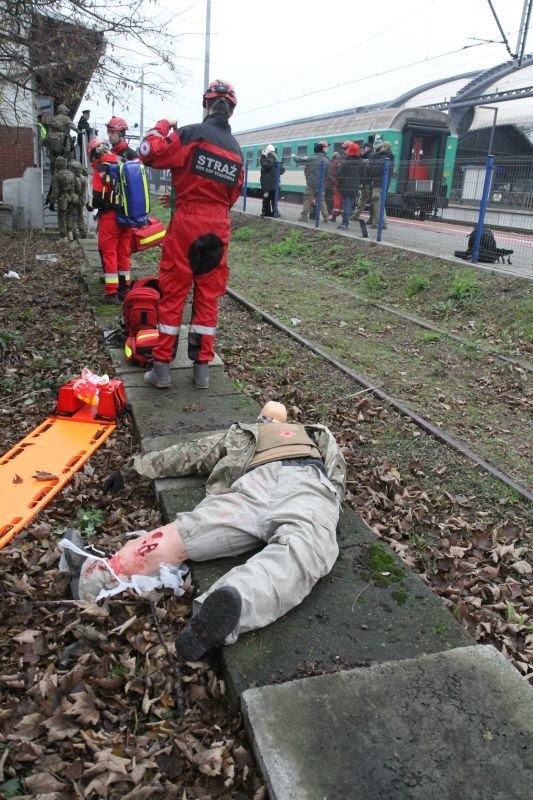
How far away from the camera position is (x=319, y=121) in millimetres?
25578

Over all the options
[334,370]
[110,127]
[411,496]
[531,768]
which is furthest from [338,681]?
[110,127]

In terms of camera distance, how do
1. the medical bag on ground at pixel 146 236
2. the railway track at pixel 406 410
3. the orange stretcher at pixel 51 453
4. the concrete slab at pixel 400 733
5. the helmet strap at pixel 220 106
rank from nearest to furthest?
1. the concrete slab at pixel 400 733
2. the orange stretcher at pixel 51 453
3. the railway track at pixel 406 410
4. the helmet strap at pixel 220 106
5. the medical bag on ground at pixel 146 236

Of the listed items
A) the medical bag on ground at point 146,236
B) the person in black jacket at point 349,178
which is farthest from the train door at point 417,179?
the medical bag on ground at point 146,236

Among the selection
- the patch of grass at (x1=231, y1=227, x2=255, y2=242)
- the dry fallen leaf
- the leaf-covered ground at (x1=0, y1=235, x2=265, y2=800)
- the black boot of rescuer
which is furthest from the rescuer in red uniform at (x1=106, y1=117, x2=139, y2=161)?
the patch of grass at (x1=231, y1=227, x2=255, y2=242)

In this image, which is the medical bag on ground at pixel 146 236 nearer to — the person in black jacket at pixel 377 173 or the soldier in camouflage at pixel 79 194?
the soldier in camouflage at pixel 79 194

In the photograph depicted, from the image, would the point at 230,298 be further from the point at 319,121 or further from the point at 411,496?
the point at 319,121

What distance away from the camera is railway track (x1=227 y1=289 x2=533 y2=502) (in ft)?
15.5

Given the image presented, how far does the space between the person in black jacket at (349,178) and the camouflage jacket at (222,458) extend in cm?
1309

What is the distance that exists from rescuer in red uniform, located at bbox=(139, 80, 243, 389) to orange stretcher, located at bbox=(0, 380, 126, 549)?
0.65 m

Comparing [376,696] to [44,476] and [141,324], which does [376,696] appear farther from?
[141,324]

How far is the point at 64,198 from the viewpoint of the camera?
1330 cm

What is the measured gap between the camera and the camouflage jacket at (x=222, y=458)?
351 cm

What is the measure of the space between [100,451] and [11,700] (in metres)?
2.24

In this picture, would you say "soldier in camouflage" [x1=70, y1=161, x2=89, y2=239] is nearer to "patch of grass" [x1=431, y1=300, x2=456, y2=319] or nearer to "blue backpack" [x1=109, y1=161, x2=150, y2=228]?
"blue backpack" [x1=109, y1=161, x2=150, y2=228]
